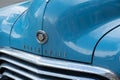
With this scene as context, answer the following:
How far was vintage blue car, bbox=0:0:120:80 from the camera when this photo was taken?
2611 millimetres

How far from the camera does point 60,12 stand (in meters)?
2.88

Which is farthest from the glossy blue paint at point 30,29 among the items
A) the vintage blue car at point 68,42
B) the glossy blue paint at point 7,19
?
the glossy blue paint at point 7,19

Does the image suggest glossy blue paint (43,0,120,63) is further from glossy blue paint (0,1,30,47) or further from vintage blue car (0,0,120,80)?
glossy blue paint (0,1,30,47)

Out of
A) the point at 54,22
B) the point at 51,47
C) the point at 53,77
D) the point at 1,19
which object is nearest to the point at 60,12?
the point at 54,22

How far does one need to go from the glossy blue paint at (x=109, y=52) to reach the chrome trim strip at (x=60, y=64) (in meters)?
0.04

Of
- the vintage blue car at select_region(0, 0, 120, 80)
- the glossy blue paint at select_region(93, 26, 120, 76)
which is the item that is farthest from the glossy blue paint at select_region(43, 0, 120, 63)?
the glossy blue paint at select_region(93, 26, 120, 76)

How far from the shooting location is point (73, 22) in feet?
A: 9.35

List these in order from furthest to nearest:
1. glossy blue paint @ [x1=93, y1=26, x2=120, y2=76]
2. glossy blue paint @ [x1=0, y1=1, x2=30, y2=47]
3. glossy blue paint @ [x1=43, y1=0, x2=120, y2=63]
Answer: glossy blue paint @ [x1=0, y1=1, x2=30, y2=47]
glossy blue paint @ [x1=43, y1=0, x2=120, y2=63]
glossy blue paint @ [x1=93, y1=26, x2=120, y2=76]

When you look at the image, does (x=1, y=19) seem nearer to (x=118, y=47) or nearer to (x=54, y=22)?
(x=54, y=22)

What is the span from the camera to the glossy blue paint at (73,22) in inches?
110

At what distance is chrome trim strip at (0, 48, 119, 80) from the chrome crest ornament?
13 cm

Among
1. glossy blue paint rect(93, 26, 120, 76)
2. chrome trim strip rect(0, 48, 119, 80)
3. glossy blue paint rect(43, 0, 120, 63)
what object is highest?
glossy blue paint rect(43, 0, 120, 63)

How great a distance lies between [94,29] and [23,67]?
0.68 m

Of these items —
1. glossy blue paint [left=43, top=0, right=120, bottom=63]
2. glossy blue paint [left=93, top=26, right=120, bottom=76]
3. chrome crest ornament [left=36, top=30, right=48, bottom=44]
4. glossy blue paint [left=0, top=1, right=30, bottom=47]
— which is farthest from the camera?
glossy blue paint [left=0, top=1, right=30, bottom=47]
